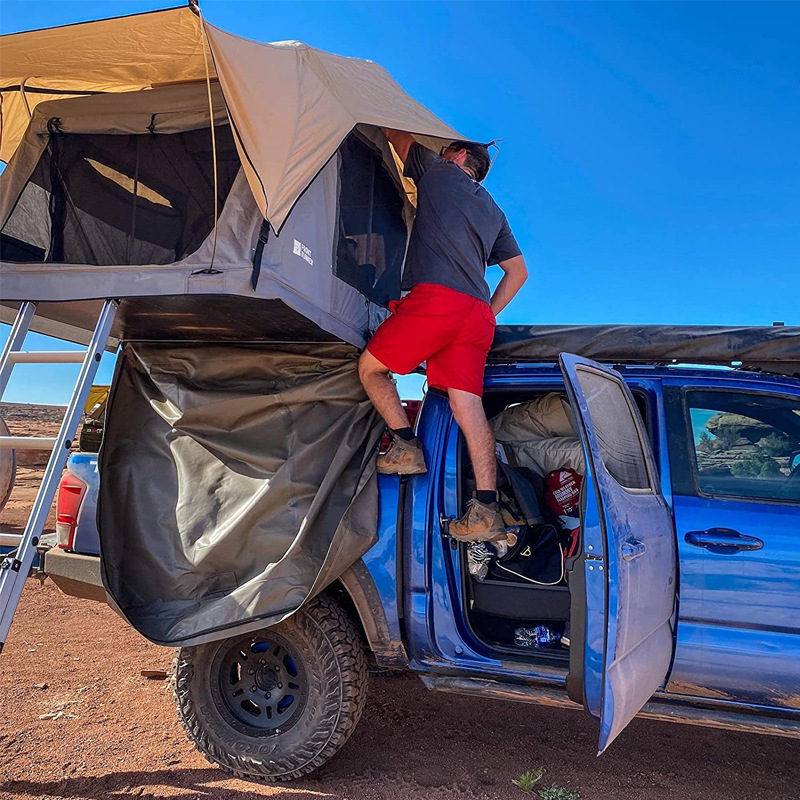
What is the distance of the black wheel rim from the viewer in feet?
11.2

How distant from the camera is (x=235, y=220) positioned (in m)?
3.48

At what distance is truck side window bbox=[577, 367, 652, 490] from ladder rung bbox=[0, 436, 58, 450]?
248cm

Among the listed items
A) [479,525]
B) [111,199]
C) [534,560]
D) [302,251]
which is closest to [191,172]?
[111,199]

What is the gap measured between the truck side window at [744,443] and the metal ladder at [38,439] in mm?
2876

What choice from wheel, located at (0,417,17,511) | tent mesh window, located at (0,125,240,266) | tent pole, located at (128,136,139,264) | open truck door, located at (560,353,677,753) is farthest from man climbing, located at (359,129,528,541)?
wheel, located at (0,417,17,511)

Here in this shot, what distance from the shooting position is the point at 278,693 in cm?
346

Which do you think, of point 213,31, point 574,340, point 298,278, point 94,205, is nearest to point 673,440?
point 574,340

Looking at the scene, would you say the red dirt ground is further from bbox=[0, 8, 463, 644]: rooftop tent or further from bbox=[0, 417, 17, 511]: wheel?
bbox=[0, 417, 17, 511]: wheel

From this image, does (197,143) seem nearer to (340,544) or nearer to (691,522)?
(340,544)

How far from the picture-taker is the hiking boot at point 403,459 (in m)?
3.43

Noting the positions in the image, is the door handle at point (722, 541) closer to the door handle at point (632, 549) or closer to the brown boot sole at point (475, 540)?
the door handle at point (632, 549)

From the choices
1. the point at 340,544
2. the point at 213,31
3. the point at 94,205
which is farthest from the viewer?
the point at 94,205

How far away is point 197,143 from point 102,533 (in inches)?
84.7

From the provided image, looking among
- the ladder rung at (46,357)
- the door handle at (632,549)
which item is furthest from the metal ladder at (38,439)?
the door handle at (632,549)
